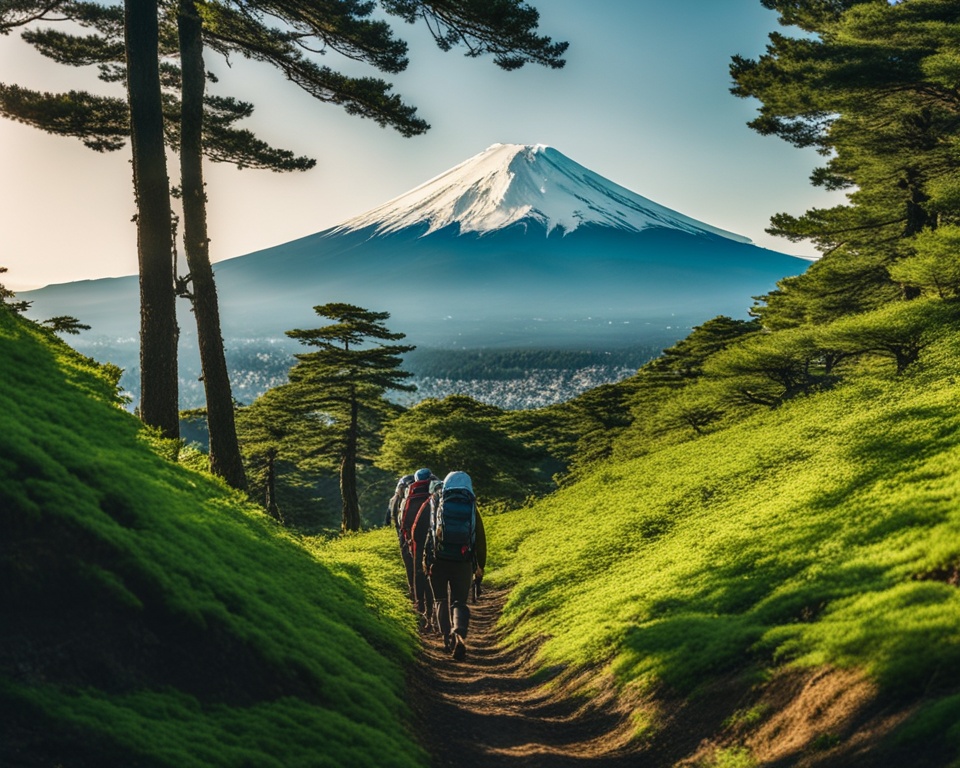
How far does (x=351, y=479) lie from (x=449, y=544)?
23.5 meters

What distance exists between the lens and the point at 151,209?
1176cm

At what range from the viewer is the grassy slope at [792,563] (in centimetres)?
557

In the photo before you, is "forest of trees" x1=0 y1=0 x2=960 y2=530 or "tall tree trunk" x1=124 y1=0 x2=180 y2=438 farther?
"forest of trees" x1=0 y1=0 x2=960 y2=530

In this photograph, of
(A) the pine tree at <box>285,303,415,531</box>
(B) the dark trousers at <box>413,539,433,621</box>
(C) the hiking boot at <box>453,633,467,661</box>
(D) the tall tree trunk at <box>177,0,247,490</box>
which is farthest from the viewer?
(A) the pine tree at <box>285,303,415,531</box>

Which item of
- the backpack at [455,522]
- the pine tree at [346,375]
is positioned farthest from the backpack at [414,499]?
the pine tree at [346,375]

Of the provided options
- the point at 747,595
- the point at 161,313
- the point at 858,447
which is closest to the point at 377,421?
the point at 161,313

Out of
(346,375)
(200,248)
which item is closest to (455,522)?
(200,248)

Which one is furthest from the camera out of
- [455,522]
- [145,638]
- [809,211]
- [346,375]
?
[346,375]

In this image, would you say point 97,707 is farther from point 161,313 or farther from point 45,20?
point 45,20

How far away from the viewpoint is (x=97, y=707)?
4.27 meters

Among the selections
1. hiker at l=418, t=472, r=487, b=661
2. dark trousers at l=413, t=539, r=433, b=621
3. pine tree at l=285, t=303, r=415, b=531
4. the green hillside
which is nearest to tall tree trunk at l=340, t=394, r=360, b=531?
pine tree at l=285, t=303, r=415, b=531

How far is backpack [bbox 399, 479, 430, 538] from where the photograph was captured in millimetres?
10578

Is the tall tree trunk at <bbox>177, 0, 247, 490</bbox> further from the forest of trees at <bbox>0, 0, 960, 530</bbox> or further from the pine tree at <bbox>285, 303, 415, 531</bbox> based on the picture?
A: the pine tree at <bbox>285, 303, 415, 531</bbox>

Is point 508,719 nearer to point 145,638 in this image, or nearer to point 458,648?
point 458,648
